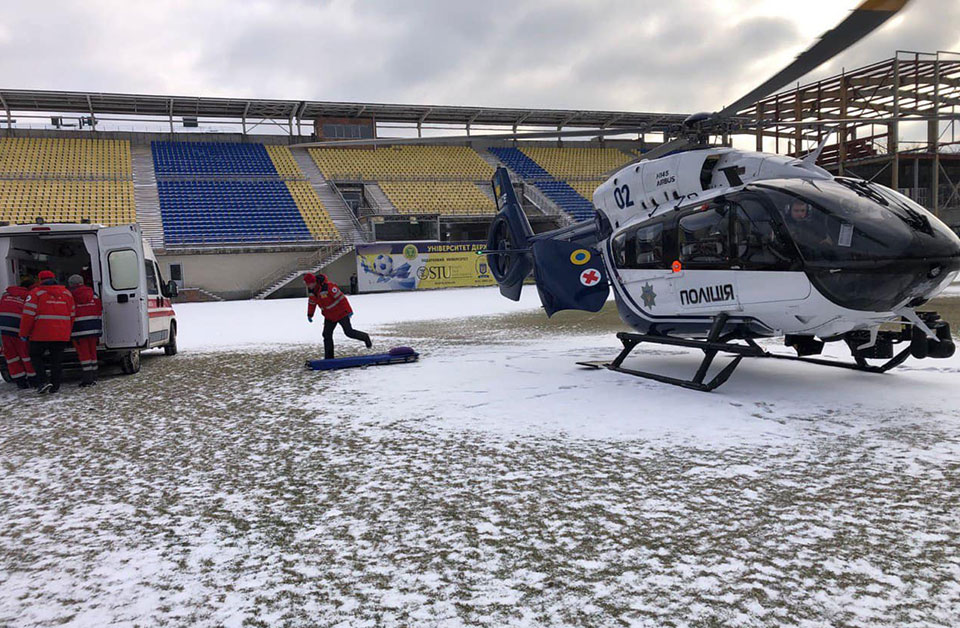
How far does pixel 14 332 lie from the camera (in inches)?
314

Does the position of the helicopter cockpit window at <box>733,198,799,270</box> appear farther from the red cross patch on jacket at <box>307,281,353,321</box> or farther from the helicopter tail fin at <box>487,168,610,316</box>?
the red cross patch on jacket at <box>307,281,353,321</box>

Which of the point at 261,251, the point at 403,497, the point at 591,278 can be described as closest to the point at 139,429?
the point at 403,497

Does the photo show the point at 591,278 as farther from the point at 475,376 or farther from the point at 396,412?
the point at 396,412

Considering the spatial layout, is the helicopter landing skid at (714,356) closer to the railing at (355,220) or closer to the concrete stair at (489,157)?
the railing at (355,220)

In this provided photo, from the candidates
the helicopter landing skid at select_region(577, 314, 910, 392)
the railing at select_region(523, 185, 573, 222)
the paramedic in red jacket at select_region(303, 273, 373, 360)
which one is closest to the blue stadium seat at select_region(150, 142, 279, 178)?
the railing at select_region(523, 185, 573, 222)

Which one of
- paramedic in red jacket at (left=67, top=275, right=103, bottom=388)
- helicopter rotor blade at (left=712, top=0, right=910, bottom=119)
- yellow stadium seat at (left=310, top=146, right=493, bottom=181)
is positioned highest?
yellow stadium seat at (left=310, top=146, right=493, bottom=181)

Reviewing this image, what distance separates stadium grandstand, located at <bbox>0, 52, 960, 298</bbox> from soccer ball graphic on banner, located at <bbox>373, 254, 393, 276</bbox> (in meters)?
1.63

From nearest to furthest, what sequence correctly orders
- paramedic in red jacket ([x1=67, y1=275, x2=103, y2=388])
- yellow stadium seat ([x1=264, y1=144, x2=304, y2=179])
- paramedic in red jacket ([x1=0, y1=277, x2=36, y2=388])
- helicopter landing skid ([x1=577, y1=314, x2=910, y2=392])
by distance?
helicopter landing skid ([x1=577, y1=314, x2=910, y2=392]) < paramedic in red jacket ([x1=0, y1=277, x2=36, y2=388]) < paramedic in red jacket ([x1=67, y1=275, x2=103, y2=388]) < yellow stadium seat ([x1=264, y1=144, x2=304, y2=179])

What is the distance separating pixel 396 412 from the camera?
6.27 meters

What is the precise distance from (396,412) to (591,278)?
4391 mm

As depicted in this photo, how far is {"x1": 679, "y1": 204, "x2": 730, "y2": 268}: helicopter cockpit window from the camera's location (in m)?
→ 6.66

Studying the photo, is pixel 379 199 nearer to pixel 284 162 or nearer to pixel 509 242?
pixel 284 162

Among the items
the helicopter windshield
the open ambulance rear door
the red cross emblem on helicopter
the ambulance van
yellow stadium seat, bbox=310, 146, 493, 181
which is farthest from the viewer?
yellow stadium seat, bbox=310, 146, 493, 181

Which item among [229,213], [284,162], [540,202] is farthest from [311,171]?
[540,202]
